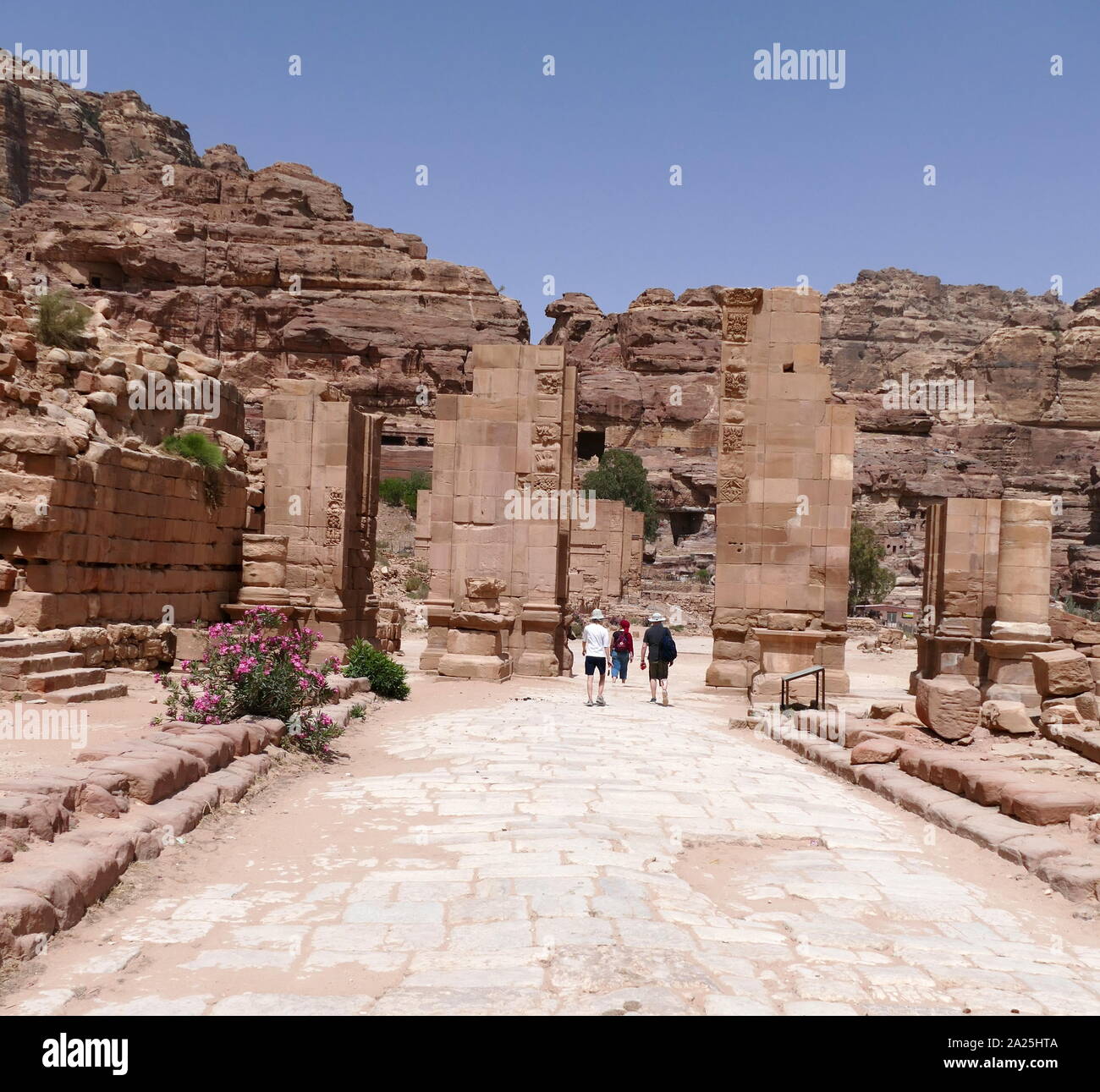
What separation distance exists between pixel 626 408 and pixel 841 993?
229 ft

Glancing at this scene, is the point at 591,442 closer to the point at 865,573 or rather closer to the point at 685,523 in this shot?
the point at 685,523

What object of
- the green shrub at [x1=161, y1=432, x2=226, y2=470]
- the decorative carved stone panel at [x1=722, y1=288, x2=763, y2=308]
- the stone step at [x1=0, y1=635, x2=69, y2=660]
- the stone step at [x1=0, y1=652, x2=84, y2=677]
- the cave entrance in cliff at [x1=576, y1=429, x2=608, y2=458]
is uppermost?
the cave entrance in cliff at [x1=576, y1=429, x2=608, y2=458]

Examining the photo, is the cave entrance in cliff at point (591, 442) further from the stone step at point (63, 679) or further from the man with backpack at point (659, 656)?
the stone step at point (63, 679)

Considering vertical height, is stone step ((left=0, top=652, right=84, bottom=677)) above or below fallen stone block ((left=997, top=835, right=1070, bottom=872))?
above

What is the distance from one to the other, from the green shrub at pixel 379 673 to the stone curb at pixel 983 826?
5536mm

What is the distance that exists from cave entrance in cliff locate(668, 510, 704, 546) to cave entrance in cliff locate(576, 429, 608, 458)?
1041cm

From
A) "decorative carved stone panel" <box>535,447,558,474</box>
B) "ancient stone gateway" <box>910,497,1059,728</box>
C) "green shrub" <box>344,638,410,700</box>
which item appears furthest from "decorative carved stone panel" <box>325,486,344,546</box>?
"ancient stone gateway" <box>910,497,1059,728</box>

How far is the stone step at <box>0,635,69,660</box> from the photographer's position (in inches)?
397

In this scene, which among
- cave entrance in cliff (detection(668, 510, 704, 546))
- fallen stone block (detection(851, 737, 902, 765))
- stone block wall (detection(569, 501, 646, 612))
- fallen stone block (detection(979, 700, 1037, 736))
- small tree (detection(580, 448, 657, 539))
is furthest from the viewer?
cave entrance in cliff (detection(668, 510, 704, 546))

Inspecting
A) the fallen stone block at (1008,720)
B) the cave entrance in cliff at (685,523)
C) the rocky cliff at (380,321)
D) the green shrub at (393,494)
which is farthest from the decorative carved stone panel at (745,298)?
the cave entrance in cliff at (685,523)

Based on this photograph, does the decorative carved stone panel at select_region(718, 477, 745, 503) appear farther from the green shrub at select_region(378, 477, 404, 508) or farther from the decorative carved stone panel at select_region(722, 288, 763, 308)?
the green shrub at select_region(378, 477, 404, 508)

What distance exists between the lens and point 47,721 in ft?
29.4

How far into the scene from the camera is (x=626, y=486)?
198 ft

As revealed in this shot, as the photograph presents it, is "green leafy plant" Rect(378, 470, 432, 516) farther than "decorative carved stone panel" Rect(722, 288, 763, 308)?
Yes
